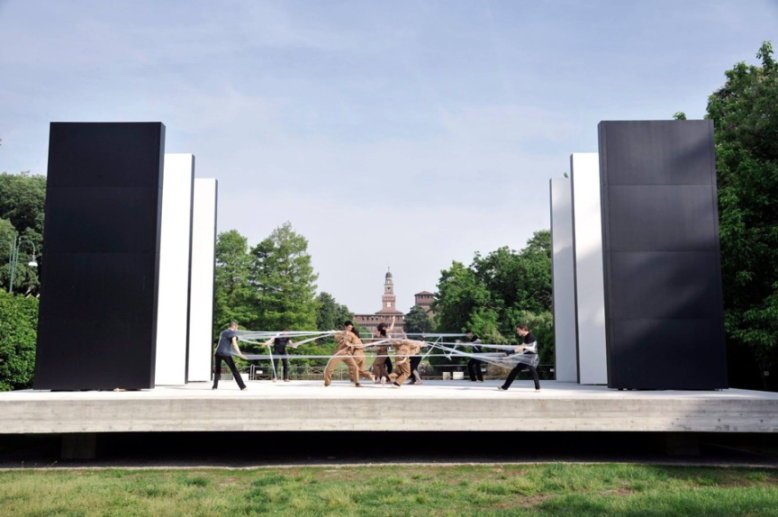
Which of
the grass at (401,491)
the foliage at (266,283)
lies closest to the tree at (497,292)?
the foliage at (266,283)

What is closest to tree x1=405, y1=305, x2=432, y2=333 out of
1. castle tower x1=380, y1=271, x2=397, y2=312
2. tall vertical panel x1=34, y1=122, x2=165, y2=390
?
castle tower x1=380, y1=271, x2=397, y2=312

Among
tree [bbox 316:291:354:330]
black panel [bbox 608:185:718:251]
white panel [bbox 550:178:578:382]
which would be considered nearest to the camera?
black panel [bbox 608:185:718:251]

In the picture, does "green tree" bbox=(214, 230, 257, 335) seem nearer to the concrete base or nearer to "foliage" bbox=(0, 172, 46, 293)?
"foliage" bbox=(0, 172, 46, 293)

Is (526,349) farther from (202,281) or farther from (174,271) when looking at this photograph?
(202,281)

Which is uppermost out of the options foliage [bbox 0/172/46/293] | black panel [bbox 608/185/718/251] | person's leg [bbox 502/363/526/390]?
foliage [bbox 0/172/46/293]

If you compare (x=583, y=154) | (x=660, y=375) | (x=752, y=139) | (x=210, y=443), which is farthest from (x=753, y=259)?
(x=210, y=443)

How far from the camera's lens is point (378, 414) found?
33.9ft

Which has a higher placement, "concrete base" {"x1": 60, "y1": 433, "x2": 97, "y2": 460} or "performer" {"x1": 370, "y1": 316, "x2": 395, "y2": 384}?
"performer" {"x1": 370, "y1": 316, "x2": 395, "y2": 384}

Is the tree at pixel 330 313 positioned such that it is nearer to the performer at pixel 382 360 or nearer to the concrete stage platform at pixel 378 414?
the performer at pixel 382 360

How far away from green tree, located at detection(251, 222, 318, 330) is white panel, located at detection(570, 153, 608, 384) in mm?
25871

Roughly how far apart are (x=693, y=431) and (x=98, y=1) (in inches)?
499

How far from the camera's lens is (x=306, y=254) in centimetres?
4191

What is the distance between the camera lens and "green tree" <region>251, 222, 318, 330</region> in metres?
40.1

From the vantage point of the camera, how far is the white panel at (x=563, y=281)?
17234 millimetres
